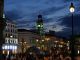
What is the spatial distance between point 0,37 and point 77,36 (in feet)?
94.5

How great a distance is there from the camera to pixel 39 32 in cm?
17875

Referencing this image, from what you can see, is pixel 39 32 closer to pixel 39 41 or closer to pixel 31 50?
pixel 39 41

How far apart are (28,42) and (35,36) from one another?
1183 cm

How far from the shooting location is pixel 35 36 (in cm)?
18062

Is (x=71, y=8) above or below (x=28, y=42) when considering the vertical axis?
above

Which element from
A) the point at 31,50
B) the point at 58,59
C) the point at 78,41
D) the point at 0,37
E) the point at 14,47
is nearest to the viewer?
the point at 31,50

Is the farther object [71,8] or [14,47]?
[14,47]

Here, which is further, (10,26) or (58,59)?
(10,26)

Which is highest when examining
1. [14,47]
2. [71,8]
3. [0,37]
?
[71,8]

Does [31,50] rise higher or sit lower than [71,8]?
lower

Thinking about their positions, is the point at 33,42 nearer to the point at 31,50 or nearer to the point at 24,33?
the point at 24,33

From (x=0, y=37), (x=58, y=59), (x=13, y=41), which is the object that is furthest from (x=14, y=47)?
(x=58, y=59)

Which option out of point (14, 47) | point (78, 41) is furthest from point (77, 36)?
point (14, 47)

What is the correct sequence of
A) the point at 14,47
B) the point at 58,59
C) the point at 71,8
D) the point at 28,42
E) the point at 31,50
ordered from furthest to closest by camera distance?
the point at 28,42
the point at 14,47
the point at 58,59
the point at 71,8
the point at 31,50
